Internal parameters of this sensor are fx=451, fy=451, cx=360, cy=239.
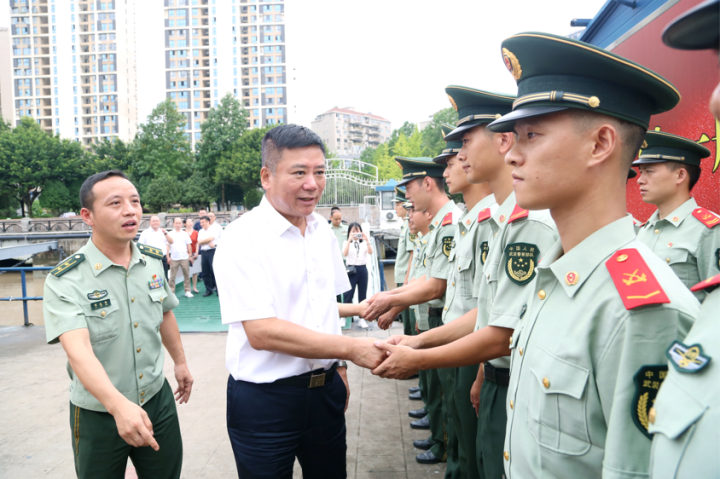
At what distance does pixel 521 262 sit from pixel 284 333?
1125mm

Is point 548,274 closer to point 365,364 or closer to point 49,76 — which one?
point 365,364

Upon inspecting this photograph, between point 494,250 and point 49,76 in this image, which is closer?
point 494,250

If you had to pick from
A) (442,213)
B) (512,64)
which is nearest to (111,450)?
(512,64)

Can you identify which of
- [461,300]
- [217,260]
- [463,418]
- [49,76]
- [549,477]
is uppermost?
[49,76]

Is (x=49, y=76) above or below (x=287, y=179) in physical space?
above

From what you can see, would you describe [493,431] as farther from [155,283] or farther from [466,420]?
[155,283]

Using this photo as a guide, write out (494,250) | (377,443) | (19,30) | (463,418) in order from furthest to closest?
(19,30) → (377,443) → (463,418) → (494,250)

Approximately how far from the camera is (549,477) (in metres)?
1.35

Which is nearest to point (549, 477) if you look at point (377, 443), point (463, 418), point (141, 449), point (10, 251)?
point (463, 418)

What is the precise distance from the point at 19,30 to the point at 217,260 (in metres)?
99.6

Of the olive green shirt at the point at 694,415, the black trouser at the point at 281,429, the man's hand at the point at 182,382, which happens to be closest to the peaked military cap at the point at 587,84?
the olive green shirt at the point at 694,415

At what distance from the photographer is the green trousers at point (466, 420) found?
9.30 feet

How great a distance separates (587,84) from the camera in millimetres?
1379

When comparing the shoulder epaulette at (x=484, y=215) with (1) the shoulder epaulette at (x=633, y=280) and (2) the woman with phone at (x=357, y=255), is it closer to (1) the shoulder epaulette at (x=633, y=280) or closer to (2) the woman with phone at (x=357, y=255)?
(1) the shoulder epaulette at (x=633, y=280)
